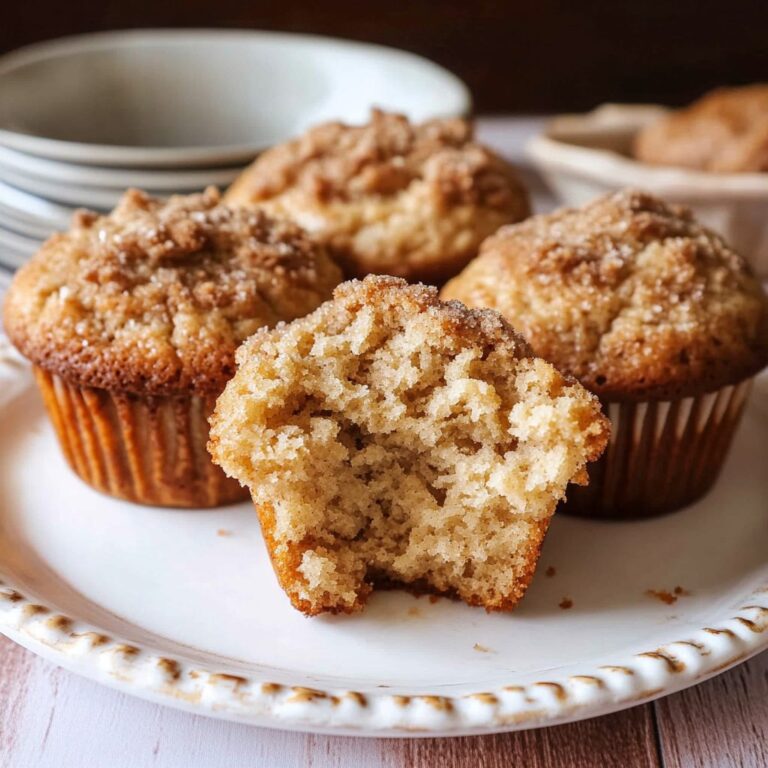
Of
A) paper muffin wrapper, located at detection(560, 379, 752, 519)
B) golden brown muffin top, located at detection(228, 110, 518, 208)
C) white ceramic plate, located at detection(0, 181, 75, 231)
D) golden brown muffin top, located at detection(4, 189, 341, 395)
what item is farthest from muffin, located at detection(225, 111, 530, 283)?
paper muffin wrapper, located at detection(560, 379, 752, 519)

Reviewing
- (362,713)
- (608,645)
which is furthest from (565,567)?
(362,713)

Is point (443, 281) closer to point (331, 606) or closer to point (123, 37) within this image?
point (331, 606)

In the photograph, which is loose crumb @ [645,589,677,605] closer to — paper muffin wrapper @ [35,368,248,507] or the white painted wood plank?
the white painted wood plank

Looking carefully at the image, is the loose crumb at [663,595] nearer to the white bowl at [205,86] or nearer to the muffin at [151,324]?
the muffin at [151,324]

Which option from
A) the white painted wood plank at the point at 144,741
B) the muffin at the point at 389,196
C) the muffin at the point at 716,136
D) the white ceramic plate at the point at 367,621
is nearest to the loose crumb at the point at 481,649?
the white ceramic plate at the point at 367,621

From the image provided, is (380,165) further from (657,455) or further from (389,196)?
(657,455)

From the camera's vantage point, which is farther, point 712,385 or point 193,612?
point 712,385
